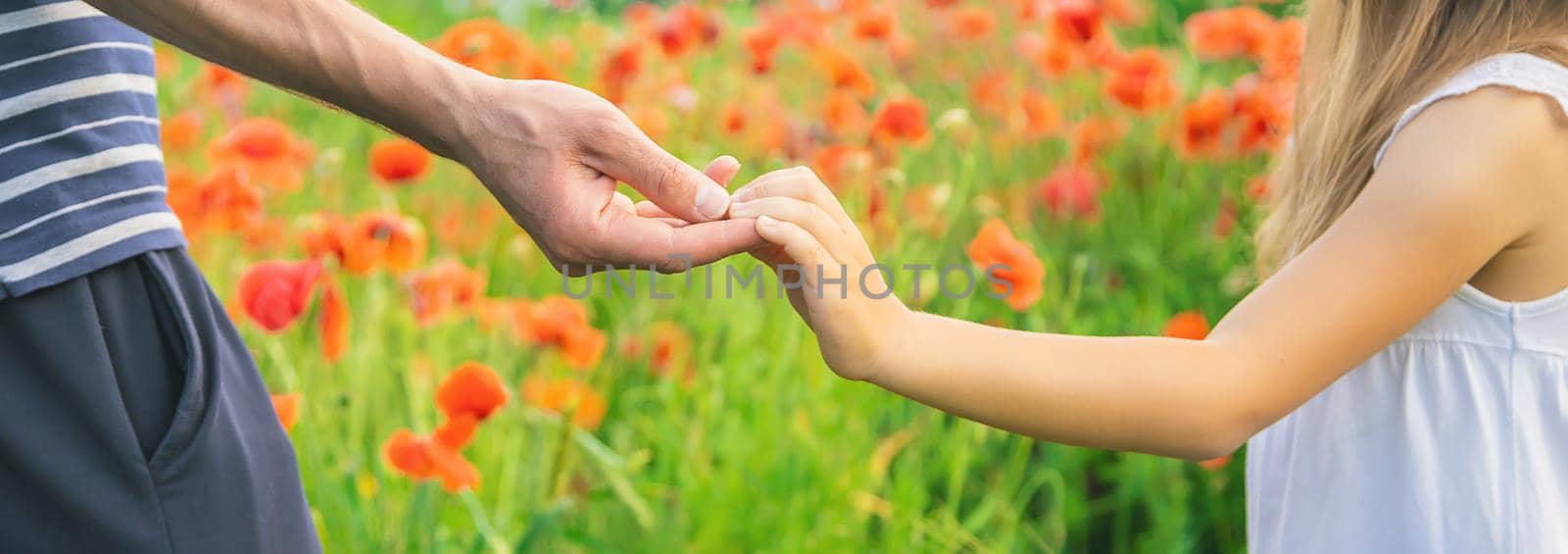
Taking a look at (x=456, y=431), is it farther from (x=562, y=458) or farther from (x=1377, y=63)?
(x=1377, y=63)

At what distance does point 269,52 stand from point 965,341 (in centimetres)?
42

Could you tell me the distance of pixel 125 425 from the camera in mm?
772

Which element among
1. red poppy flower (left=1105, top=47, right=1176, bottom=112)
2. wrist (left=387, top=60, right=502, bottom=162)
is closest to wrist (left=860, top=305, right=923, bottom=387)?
wrist (left=387, top=60, right=502, bottom=162)

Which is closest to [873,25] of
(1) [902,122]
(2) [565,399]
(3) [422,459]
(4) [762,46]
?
(4) [762,46]

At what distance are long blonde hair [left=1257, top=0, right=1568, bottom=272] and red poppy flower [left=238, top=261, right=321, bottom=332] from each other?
865 millimetres

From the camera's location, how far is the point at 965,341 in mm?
817

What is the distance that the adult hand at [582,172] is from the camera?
839 millimetres

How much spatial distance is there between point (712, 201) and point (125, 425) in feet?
1.14

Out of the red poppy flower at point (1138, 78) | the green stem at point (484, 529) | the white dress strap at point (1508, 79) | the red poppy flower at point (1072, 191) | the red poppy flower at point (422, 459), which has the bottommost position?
the green stem at point (484, 529)

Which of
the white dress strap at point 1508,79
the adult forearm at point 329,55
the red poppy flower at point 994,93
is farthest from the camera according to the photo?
the red poppy flower at point 994,93

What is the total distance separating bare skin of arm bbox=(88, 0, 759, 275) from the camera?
2.64 ft

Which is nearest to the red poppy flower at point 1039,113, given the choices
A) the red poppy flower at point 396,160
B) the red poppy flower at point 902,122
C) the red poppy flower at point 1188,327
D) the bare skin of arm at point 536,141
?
the red poppy flower at point 902,122

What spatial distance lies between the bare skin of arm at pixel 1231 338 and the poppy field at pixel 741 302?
18.6 inches

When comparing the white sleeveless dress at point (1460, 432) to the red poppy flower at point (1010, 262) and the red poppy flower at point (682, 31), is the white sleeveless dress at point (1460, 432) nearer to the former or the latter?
the red poppy flower at point (1010, 262)
